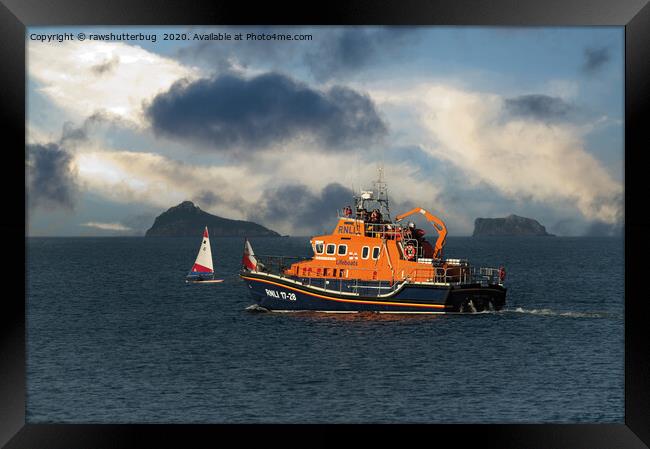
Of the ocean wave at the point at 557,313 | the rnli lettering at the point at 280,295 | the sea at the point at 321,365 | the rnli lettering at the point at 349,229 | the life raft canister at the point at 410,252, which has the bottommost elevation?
the sea at the point at 321,365

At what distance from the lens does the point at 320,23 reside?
1672 centimetres

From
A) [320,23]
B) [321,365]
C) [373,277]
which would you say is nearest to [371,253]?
[373,277]

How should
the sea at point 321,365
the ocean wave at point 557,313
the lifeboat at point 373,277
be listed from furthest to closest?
the ocean wave at point 557,313
the lifeboat at point 373,277
the sea at point 321,365

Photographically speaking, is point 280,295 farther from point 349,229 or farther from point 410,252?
point 410,252

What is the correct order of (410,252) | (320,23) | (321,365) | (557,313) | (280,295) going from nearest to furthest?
(320,23) → (321,365) → (410,252) → (280,295) → (557,313)

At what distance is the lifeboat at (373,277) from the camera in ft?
150

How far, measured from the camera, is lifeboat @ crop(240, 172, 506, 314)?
1797 inches

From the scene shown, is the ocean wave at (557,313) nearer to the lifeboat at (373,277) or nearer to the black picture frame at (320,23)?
the lifeboat at (373,277)

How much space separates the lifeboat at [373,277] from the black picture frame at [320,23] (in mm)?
28516

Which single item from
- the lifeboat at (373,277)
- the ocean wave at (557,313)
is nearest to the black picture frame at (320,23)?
the lifeboat at (373,277)

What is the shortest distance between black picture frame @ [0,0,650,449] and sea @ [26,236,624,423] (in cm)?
1020

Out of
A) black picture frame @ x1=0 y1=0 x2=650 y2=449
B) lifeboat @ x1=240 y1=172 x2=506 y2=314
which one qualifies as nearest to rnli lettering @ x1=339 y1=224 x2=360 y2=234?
lifeboat @ x1=240 y1=172 x2=506 y2=314

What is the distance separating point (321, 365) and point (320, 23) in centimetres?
2120

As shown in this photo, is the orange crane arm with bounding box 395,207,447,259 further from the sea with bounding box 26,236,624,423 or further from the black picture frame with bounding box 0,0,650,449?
the black picture frame with bounding box 0,0,650,449
